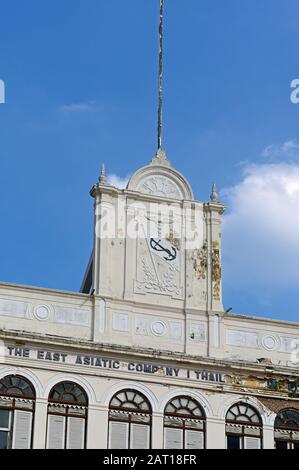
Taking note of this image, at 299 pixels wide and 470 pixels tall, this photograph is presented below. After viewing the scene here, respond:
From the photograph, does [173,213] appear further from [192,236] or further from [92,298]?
[92,298]

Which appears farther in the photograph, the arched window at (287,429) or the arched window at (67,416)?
the arched window at (287,429)

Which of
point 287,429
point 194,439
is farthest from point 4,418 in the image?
point 287,429

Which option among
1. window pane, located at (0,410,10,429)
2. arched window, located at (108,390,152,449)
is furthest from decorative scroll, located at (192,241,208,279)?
window pane, located at (0,410,10,429)

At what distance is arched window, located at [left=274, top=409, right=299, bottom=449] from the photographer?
32.7 m

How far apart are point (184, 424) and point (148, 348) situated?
2.13 meters

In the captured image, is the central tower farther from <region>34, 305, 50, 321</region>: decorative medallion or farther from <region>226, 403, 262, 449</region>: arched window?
<region>226, 403, 262, 449</region>: arched window

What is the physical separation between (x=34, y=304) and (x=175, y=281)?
3976 millimetres

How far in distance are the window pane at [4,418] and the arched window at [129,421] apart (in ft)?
8.51

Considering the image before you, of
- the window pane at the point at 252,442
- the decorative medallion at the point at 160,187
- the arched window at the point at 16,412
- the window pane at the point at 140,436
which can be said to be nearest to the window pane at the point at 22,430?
the arched window at the point at 16,412

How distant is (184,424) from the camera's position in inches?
1261

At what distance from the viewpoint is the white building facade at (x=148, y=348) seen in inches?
1227

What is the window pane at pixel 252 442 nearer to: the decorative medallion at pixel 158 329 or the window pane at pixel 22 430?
the decorative medallion at pixel 158 329

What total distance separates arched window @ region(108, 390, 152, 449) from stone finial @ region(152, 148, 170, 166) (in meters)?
6.62
